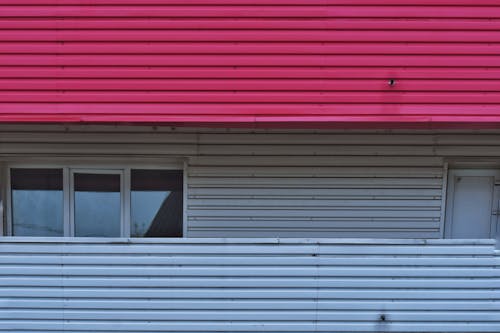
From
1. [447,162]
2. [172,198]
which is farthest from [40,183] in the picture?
[447,162]

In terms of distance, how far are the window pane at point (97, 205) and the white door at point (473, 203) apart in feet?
11.7

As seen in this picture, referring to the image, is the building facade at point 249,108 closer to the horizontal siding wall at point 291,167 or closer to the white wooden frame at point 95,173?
the horizontal siding wall at point 291,167

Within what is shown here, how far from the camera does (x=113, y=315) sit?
11.9 feet

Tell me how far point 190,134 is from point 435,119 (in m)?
2.34

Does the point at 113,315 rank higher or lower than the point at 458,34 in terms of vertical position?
lower

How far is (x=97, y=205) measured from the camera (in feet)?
14.3

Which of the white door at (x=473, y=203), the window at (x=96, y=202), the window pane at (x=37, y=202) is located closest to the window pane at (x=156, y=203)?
the window at (x=96, y=202)

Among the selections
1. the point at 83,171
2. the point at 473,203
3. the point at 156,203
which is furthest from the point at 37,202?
the point at 473,203

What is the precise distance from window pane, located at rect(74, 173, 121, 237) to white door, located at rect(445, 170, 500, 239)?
3.57m

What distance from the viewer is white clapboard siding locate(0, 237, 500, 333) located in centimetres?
355

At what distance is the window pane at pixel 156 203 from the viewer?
4.34m

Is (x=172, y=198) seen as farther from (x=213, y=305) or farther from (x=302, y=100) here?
(x=302, y=100)

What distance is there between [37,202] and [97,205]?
0.64 meters

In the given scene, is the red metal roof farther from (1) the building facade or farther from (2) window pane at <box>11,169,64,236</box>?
(2) window pane at <box>11,169,64,236</box>
